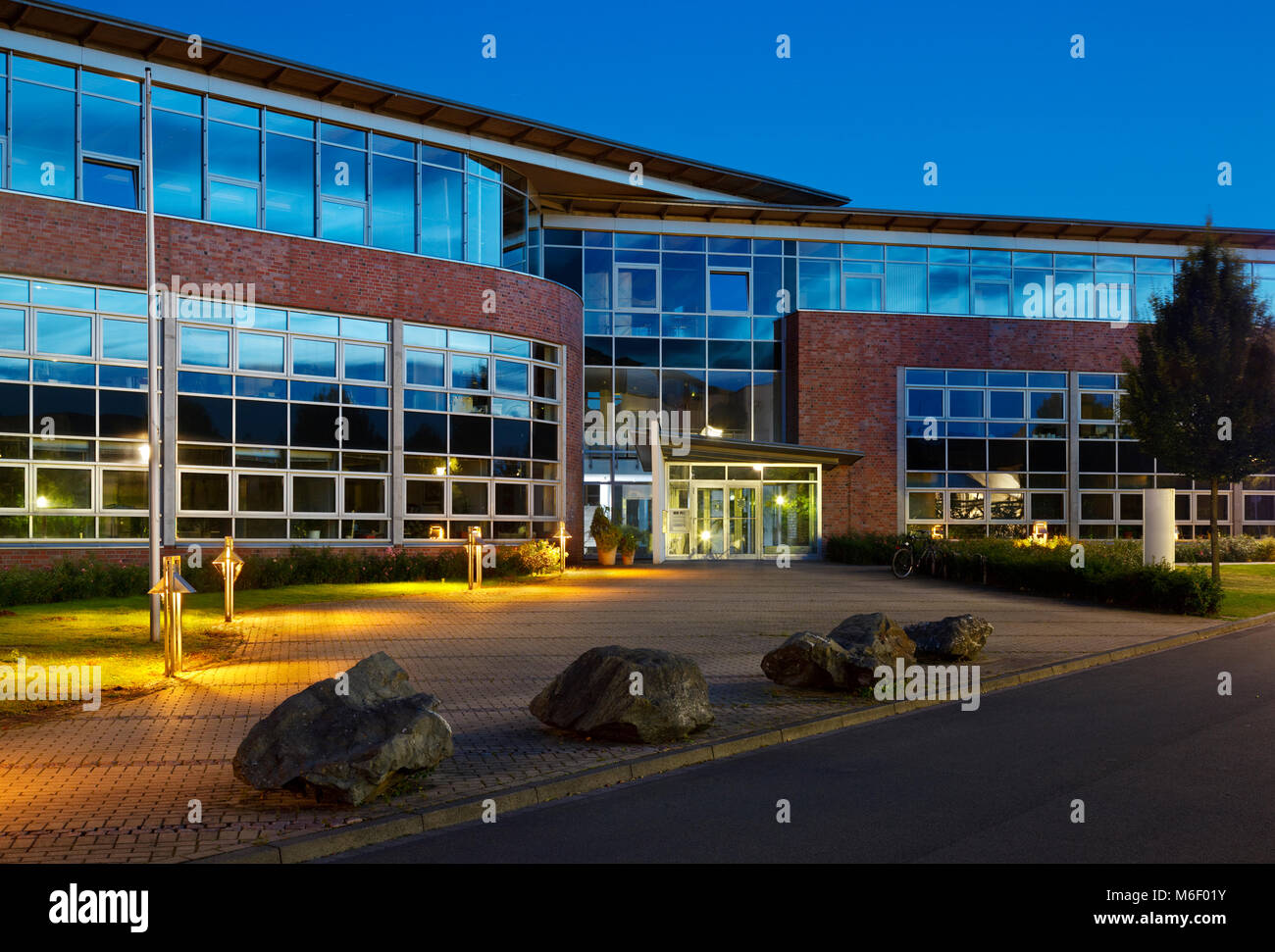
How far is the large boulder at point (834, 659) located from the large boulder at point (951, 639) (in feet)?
4.65

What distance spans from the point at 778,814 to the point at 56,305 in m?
22.0

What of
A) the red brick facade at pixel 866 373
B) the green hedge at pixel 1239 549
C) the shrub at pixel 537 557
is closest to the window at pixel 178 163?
the shrub at pixel 537 557

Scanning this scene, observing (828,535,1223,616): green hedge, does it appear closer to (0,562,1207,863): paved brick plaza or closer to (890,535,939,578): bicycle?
(890,535,939,578): bicycle

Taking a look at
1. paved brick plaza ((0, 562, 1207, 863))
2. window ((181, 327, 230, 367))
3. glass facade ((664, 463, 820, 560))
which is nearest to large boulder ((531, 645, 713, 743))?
paved brick plaza ((0, 562, 1207, 863))

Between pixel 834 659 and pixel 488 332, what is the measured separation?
20.7 meters

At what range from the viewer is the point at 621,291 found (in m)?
37.6

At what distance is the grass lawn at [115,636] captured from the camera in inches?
450

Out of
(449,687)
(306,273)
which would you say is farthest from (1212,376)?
(306,273)

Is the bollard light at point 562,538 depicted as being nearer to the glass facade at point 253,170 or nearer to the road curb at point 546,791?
the glass facade at point 253,170

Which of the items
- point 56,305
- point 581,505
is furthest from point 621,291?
point 56,305

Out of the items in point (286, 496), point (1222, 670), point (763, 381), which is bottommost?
point (1222, 670)

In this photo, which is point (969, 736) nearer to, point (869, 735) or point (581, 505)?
point (869, 735)

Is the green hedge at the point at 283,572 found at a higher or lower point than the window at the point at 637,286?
lower
